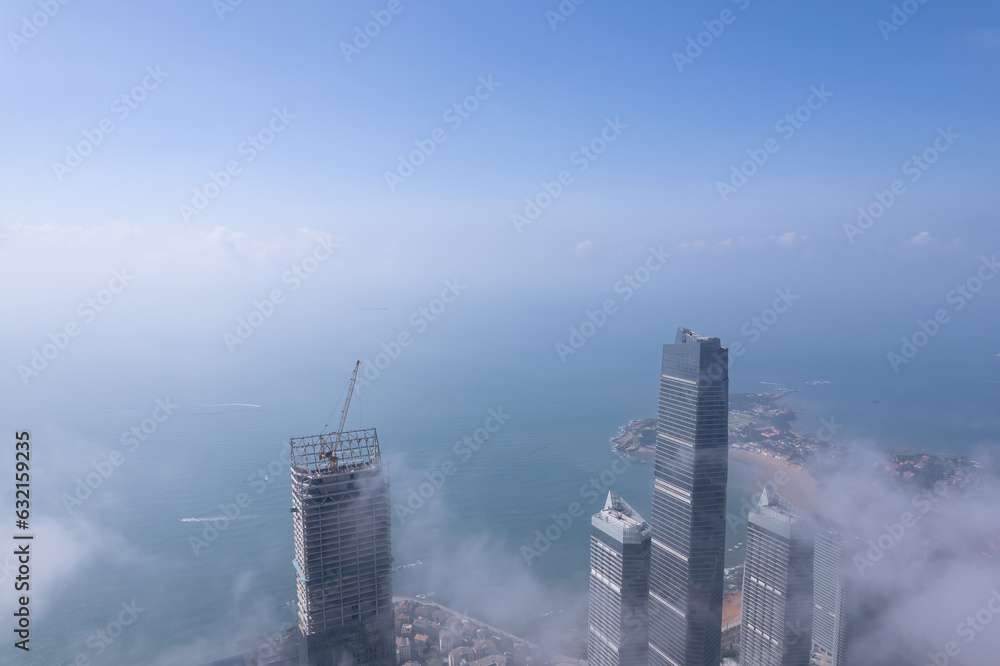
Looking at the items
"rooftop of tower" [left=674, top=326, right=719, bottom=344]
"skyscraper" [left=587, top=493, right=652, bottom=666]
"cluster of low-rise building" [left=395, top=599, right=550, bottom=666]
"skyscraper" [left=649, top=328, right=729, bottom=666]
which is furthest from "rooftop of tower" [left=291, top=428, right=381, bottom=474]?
"rooftop of tower" [left=674, top=326, right=719, bottom=344]

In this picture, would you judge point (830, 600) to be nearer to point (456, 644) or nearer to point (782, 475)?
point (456, 644)

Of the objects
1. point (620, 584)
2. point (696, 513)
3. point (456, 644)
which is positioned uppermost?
point (696, 513)

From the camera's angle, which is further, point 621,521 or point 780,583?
point 780,583

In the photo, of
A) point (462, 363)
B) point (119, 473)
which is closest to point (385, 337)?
point (462, 363)

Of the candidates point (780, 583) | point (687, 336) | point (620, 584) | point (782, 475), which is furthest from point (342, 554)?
point (782, 475)

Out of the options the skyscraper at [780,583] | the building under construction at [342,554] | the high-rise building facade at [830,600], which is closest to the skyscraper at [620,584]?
the skyscraper at [780,583]
